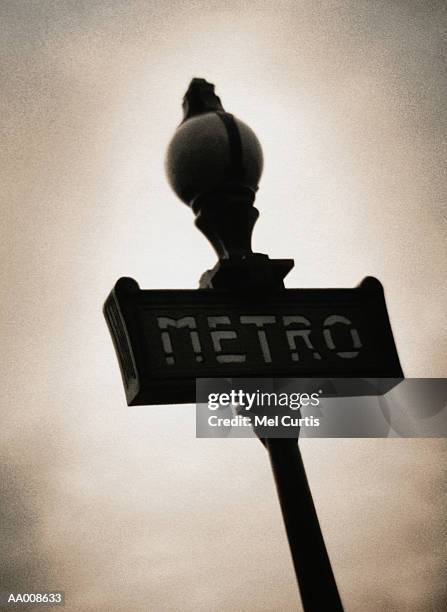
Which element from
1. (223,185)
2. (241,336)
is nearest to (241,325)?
(241,336)

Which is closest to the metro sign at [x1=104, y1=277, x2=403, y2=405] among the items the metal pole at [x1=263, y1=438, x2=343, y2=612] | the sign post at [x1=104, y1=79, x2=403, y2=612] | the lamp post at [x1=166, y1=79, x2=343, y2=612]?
the sign post at [x1=104, y1=79, x2=403, y2=612]

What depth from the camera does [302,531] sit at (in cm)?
285

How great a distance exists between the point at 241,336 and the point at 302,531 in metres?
0.94

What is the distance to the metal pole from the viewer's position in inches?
106

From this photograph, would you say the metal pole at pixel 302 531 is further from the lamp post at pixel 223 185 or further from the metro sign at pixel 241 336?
the metro sign at pixel 241 336

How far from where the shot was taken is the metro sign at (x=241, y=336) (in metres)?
3.00

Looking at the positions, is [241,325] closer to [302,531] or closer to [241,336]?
[241,336]

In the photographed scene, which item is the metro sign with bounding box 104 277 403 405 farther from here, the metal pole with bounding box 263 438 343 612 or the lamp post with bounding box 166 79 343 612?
the metal pole with bounding box 263 438 343 612

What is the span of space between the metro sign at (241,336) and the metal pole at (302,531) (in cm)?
40

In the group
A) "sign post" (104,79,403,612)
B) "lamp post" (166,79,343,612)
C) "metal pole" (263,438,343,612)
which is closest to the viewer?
"metal pole" (263,438,343,612)

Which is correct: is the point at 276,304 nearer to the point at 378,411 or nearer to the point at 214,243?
the point at 214,243

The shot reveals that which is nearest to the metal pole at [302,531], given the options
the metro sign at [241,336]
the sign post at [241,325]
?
the sign post at [241,325]

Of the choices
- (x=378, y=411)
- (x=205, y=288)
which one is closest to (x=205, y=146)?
(x=205, y=288)

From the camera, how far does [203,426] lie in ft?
10.8
